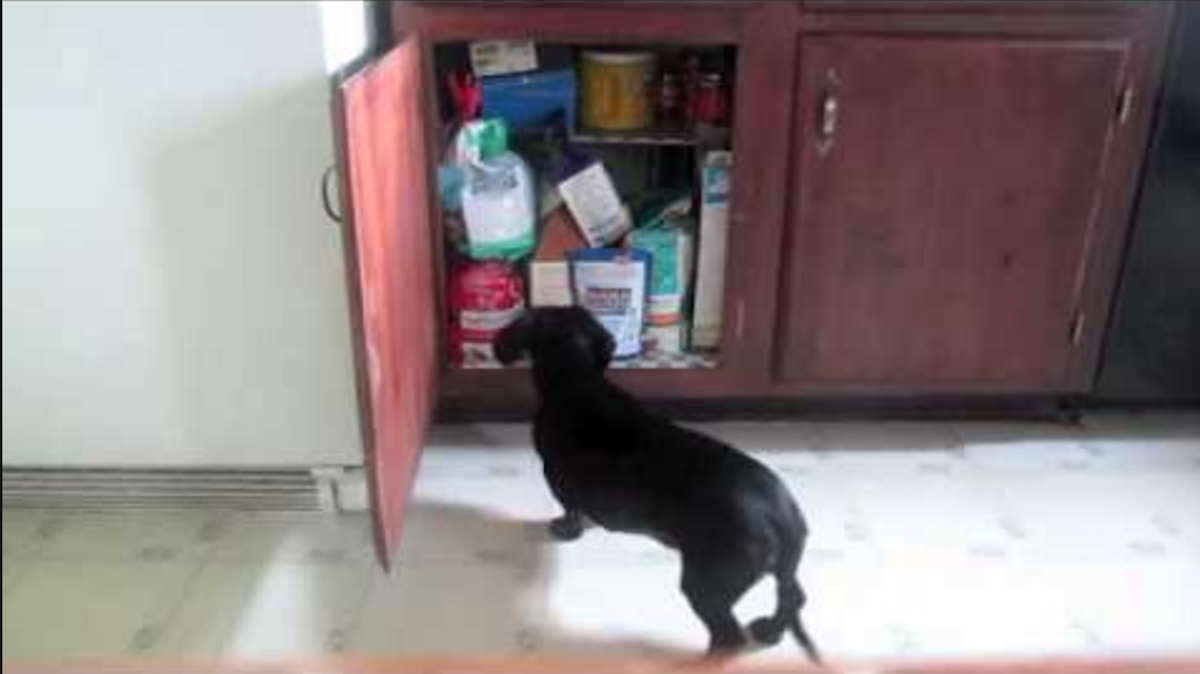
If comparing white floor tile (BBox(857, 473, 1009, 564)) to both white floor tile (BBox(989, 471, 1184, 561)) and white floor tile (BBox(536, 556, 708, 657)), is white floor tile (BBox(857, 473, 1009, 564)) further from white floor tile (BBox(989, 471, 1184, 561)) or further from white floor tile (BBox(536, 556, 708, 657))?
white floor tile (BBox(536, 556, 708, 657))

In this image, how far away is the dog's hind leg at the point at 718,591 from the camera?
1.18 meters

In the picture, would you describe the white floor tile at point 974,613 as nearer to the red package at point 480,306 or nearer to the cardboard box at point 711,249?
the cardboard box at point 711,249

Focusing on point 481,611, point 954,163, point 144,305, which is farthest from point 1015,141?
point 144,305

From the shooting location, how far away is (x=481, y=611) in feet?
4.52

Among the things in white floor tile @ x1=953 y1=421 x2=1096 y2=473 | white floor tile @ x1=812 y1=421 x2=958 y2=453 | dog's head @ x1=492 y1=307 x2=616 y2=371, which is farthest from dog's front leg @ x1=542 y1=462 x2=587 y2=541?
white floor tile @ x1=953 y1=421 x2=1096 y2=473

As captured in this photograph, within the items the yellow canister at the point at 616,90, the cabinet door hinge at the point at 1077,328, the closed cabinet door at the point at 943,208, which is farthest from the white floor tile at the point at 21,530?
the cabinet door hinge at the point at 1077,328

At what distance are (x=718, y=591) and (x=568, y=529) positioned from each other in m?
0.38

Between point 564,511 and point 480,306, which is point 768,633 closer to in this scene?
point 564,511

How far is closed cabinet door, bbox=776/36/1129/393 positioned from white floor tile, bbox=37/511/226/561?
1.03m

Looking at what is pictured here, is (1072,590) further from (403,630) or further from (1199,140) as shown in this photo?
(403,630)

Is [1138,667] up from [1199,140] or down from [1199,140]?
down

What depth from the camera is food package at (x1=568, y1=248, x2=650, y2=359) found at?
171 cm

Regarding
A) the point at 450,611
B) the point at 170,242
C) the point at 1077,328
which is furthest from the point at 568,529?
the point at 1077,328

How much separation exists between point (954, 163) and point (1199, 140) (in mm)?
412
